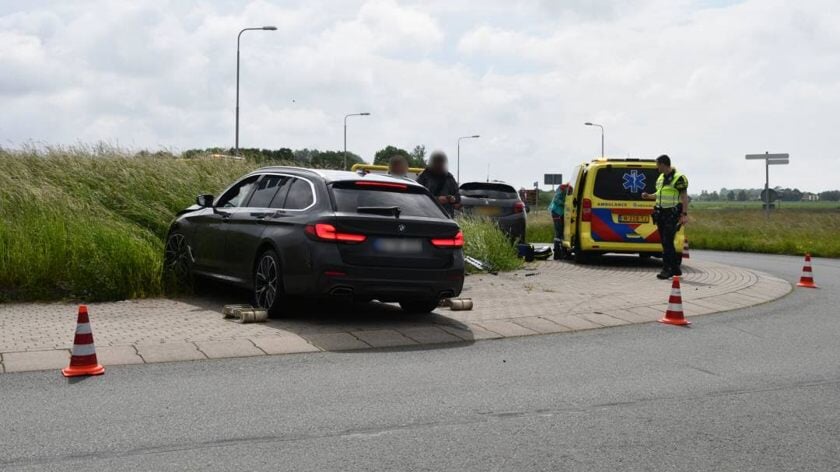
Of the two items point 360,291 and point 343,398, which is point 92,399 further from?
point 360,291

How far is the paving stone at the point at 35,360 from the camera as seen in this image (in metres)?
6.53

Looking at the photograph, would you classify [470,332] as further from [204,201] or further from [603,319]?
[204,201]

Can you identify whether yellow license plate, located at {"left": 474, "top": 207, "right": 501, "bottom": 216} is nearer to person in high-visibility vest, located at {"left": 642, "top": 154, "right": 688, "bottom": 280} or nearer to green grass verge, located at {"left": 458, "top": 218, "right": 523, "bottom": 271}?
green grass verge, located at {"left": 458, "top": 218, "right": 523, "bottom": 271}

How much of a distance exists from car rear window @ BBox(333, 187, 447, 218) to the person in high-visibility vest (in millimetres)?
5997

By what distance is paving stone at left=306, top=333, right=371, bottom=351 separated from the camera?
7.61 metres

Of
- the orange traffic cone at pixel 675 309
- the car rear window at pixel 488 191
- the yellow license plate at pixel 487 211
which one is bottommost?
the orange traffic cone at pixel 675 309

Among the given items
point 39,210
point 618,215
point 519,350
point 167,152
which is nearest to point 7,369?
point 519,350

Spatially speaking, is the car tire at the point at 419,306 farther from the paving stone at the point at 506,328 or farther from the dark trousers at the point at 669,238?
the dark trousers at the point at 669,238

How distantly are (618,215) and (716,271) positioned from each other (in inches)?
82.7

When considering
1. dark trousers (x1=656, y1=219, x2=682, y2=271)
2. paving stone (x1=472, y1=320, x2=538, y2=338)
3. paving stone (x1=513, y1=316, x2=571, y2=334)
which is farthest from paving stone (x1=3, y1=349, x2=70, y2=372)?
dark trousers (x1=656, y1=219, x2=682, y2=271)

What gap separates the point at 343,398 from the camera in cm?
577

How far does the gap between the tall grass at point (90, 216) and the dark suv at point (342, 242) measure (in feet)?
5.10

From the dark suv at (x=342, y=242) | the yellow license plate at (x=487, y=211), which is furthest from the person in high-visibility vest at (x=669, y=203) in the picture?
the dark suv at (x=342, y=242)

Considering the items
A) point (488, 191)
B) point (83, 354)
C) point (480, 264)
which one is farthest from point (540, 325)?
point (488, 191)
